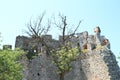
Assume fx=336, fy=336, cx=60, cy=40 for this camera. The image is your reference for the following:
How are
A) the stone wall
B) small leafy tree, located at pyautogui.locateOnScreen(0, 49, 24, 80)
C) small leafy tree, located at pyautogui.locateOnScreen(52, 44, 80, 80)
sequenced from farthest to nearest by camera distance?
small leafy tree, located at pyautogui.locateOnScreen(52, 44, 80, 80) → the stone wall → small leafy tree, located at pyautogui.locateOnScreen(0, 49, 24, 80)

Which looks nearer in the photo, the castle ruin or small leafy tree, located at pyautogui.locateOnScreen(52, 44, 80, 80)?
the castle ruin

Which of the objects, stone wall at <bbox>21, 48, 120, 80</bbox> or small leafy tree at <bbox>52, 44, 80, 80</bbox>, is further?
small leafy tree at <bbox>52, 44, 80, 80</bbox>

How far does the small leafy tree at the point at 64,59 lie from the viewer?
A: 3222cm

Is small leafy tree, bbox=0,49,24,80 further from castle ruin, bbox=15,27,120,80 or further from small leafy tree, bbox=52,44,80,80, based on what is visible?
small leafy tree, bbox=52,44,80,80

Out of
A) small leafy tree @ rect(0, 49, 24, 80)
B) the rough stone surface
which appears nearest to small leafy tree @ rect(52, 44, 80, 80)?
the rough stone surface

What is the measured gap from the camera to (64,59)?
106 feet

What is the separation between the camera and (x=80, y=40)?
153 ft

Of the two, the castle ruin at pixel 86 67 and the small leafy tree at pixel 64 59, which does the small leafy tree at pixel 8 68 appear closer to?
the castle ruin at pixel 86 67

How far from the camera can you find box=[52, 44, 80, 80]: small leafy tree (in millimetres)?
32219

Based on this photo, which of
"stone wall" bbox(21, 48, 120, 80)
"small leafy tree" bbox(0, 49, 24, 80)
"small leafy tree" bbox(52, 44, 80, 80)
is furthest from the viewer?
"small leafy tree" bbox(52, 44, 80, 80)

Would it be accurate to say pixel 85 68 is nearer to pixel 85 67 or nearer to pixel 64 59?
pixel 85 67

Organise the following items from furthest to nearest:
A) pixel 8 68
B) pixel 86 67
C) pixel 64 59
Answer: pixel 86 67 < pixel 64 59 < pixel 8 68

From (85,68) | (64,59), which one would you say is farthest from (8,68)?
(85,68)

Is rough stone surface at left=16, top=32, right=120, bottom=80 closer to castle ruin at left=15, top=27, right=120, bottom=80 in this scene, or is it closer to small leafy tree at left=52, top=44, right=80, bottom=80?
castle ruin at left=15, top=27, right=120, bottom=80
